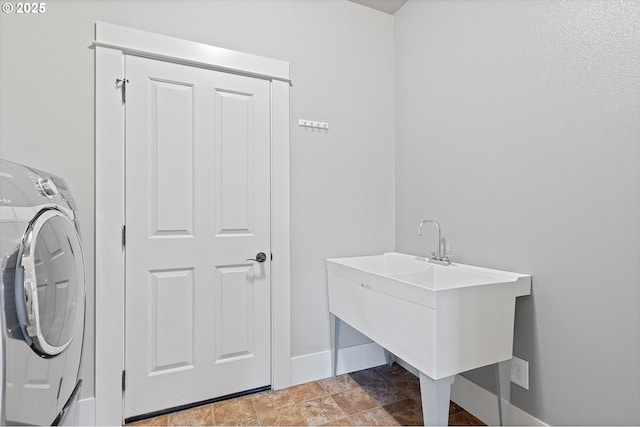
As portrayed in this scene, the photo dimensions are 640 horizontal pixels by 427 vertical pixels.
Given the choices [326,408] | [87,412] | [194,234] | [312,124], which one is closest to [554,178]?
[312,124]

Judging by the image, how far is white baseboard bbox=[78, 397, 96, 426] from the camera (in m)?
1.63

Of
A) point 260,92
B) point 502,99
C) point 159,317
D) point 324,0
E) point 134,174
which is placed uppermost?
point 324,0

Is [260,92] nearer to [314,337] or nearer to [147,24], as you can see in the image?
[147,24]

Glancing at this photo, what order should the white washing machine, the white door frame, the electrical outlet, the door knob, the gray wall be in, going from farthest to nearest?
1. the door knob
2. the white door frame
3. the electrical outlet
4. the gray wall
5. the white washing machine

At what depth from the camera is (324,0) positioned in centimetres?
230

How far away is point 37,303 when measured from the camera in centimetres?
85

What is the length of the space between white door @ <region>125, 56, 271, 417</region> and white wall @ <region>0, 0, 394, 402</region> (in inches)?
8.3

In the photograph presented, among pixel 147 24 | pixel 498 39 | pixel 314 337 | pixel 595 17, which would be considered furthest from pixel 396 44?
pixel 314 337

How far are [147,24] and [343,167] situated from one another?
4.88 feet

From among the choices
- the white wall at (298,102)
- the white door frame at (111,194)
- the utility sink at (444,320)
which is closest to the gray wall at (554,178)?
the utility sink at (444,320)

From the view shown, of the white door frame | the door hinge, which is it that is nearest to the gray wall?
the white door frame

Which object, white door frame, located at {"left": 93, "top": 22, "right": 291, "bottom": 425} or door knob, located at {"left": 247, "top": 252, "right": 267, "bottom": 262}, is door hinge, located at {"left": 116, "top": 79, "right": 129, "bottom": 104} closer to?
white door frame, located at {"left": 93, "top": 22, "right": 291, "bottom": 425}

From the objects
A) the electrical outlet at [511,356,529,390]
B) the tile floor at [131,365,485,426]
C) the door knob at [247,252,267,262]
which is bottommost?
the tile floor at [131,365,485,426]

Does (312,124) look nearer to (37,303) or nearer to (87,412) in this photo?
(37,303)
